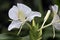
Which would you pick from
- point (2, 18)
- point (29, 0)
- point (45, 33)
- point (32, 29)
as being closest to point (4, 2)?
point (2, 18)

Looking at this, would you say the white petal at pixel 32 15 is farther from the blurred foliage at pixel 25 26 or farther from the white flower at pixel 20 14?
the blurred foliage at pixel 25 26

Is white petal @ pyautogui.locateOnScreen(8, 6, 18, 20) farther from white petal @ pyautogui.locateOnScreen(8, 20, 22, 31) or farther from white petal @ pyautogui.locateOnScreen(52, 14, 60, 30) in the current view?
white petal @ pyautogui.locateOnScreen(52, 14, 60, 30)

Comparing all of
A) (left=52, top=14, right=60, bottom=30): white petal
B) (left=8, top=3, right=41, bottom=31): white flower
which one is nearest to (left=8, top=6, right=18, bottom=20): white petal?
(left=8, top=3, right=41, bottom=31): white flower

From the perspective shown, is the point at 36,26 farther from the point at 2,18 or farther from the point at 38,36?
the point at 2,18

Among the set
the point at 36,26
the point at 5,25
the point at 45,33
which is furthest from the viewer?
the point at 5,25

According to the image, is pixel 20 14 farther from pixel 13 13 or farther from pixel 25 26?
pixel 25 26

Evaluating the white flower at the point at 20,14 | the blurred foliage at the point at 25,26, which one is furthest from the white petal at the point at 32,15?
the blurred foliage at the point at 25,26

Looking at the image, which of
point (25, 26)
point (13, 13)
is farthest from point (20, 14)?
point (25, 26)

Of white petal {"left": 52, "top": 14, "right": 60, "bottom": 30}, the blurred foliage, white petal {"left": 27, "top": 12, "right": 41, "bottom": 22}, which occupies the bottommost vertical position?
the blurred foliage
